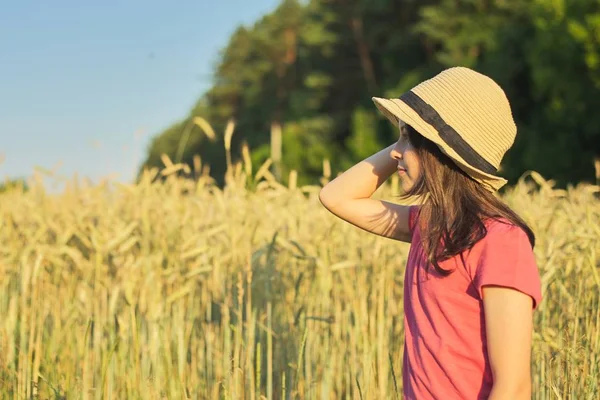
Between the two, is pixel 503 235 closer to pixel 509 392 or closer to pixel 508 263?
pixel 508 263

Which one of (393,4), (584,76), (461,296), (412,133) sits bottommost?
(461,296)

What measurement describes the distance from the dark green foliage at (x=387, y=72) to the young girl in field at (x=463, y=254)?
45.0 ft

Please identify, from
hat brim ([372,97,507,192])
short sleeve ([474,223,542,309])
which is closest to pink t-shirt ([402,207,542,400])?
short sleeve ([474,223,542,309])

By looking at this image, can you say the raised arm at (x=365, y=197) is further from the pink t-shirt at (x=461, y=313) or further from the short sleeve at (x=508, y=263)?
the short sleeve at (x=508, y=263)

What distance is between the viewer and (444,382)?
1550 millimetres

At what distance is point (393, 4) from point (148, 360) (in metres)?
28.6

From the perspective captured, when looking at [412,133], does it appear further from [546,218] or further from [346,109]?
[346,109]

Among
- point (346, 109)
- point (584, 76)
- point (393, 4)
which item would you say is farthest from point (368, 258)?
point (346, 109)

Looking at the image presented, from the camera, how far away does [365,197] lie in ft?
6.63

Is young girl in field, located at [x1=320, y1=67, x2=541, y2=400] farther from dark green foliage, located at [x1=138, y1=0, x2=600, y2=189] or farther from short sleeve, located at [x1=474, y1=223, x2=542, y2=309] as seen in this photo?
dark green foliage, located at [x1=138, y1=0, x2=600, y2=189]

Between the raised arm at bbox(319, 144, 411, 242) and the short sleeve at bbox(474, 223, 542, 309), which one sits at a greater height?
the raised arm at bbox(319, 144, 411, 242)

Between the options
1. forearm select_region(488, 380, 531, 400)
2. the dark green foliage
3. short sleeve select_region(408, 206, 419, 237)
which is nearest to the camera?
forearm select_region(488, 380, 531, 400)

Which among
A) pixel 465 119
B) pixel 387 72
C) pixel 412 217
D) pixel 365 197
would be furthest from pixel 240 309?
pixel 387 72

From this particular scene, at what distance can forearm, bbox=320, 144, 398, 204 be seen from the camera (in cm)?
199
